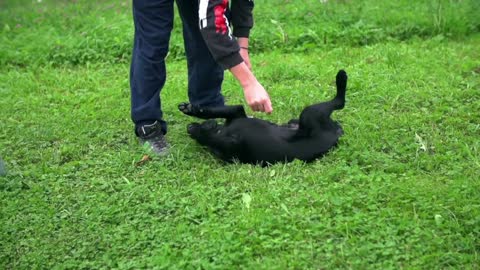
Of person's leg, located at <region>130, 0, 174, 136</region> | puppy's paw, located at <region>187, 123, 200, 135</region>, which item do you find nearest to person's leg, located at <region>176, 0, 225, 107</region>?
person's leg, located at <region>130, 0, 174, 136</region>

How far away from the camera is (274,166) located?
12.3 ft

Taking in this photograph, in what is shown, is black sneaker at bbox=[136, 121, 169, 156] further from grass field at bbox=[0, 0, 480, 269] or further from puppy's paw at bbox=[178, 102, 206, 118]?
puppy's paw at bbox=[178, 102, 206, 118]

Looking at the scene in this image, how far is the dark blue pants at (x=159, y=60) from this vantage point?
392 centimetres

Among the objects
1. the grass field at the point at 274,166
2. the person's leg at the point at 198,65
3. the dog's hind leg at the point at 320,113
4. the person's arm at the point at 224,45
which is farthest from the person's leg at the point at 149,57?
the dog's hind leg at the point at 320,113

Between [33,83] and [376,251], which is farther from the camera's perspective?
[33,83]

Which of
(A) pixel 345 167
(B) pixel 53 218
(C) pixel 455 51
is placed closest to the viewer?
(B) pixel 53 218

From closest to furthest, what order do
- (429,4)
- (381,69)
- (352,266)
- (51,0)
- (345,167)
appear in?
(352,266)
(345,167)
(381,69)
(429,4)
(51,0)

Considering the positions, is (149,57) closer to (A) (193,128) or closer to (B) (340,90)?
(A) (193,128)

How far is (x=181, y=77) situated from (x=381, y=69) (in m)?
1.55

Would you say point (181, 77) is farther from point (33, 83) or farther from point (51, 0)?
point (51, 0)

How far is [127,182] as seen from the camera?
374 cm

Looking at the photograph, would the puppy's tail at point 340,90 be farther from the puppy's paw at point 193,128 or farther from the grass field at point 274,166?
the puppy's paw at point 193,128

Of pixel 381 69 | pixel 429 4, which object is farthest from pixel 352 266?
pixel 429 4

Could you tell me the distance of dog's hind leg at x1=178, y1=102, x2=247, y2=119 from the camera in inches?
158
